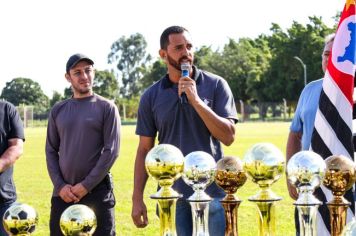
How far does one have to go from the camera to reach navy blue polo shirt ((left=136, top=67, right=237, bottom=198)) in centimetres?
362

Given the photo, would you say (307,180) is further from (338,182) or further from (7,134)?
(7,134)

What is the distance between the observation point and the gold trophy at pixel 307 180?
163cm

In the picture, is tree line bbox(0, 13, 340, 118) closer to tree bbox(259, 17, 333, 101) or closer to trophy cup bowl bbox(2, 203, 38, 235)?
tree bbox(259, 17, 333, 101)

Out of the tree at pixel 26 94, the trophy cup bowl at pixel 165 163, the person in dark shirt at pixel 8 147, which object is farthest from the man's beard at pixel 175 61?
the tree at pixel 26 94

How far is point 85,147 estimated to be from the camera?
455cm

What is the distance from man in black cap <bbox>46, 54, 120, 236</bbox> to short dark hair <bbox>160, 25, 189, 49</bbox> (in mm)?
1243

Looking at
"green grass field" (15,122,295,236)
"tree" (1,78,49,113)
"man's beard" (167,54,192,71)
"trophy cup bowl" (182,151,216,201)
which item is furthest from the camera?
"tree" (1,78,49,113)

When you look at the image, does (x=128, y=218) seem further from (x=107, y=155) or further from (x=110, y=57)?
(x=110, y=57)

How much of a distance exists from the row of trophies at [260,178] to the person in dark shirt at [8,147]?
311 cm

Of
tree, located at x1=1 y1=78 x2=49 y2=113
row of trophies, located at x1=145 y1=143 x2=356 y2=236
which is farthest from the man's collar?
tree, located at x1=1 y1=78 x2=49 y2=113

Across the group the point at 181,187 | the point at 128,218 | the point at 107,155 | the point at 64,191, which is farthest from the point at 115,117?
the point at 128,218

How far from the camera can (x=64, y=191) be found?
4.46m

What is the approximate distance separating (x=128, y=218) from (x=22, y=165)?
11.2 m

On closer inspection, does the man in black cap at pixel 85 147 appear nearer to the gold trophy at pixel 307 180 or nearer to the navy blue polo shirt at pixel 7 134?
the navy blue polo shirt at pixel 7 134
